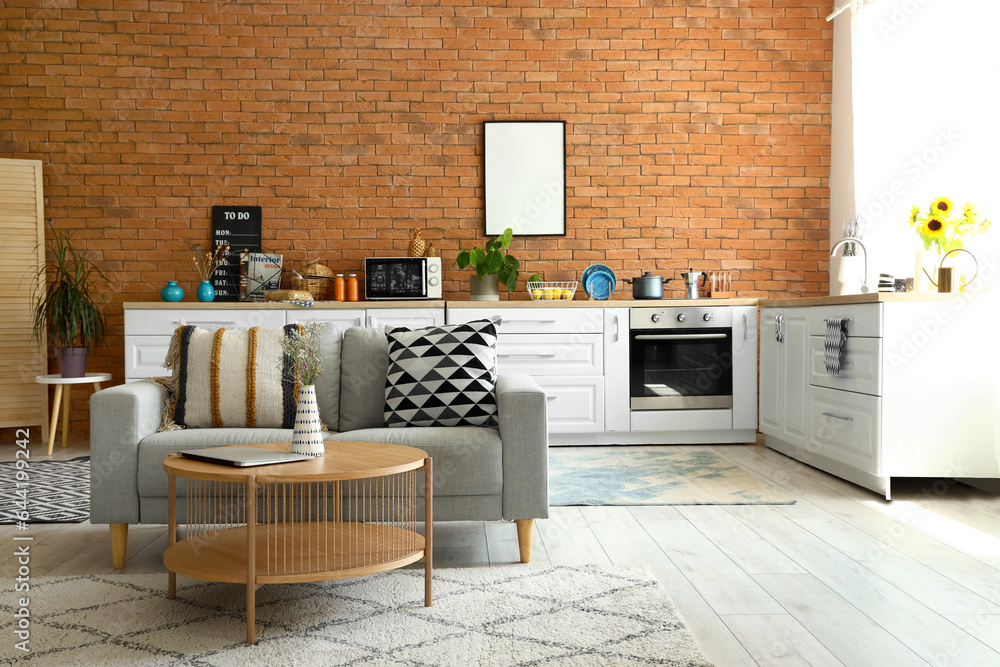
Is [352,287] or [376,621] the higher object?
[352,287]

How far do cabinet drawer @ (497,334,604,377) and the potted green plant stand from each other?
370 mm

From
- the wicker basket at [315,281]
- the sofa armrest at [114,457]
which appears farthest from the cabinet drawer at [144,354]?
the sofa armrest at [114,457]

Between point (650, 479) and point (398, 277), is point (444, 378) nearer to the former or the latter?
point (650, 479)

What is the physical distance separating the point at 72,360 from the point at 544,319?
9.53 feet

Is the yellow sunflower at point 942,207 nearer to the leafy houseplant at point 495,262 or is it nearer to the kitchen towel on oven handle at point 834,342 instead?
the kitchen towel on oven handle at point 834,342

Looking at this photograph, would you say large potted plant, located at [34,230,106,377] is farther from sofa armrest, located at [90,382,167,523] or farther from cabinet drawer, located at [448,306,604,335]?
sofa armrest, located at [90,382,167,523]

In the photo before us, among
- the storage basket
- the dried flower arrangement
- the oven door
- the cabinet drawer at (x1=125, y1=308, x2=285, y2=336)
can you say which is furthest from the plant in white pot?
the dried flower arrangement

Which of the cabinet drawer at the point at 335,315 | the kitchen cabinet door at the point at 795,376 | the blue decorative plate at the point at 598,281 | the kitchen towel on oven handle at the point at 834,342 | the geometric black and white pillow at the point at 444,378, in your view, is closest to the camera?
the geometric black and white pillow at the point at 444,378

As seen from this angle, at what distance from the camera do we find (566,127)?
5.32m

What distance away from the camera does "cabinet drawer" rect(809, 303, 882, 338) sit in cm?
344

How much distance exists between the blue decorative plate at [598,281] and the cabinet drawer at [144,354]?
2.72 metres

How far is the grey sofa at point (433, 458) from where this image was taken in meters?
2.57

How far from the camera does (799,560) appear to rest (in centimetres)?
261

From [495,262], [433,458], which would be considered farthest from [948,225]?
[433,458]
